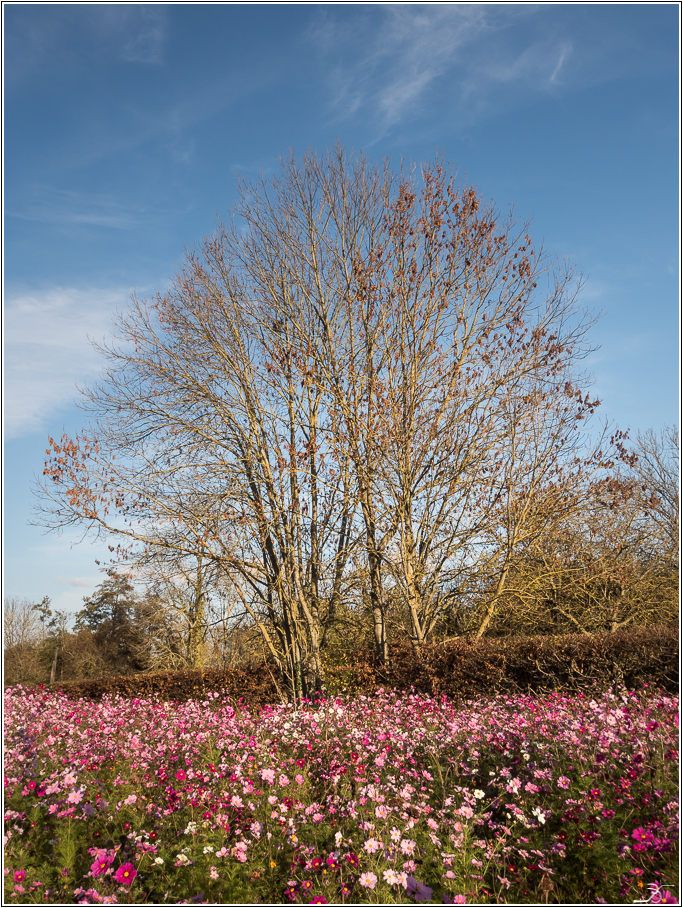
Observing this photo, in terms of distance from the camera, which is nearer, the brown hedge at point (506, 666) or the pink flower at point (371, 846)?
the pink flower at point (371, 846)

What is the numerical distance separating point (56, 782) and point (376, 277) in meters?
7.42

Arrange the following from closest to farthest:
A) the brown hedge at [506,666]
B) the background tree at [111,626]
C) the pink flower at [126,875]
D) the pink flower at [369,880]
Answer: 1. the pink flower at [369,880]
2. the pink flower at [126,875]
3. the brown hedge at [506,666]
4. the background tree at [111,626]

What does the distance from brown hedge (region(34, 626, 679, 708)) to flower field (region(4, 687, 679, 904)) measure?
2.06 metres

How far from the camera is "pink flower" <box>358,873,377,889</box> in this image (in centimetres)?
214

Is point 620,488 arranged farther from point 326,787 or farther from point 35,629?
point 35,629

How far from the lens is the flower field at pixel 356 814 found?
2.44m

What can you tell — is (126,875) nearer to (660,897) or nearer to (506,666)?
(660,897)

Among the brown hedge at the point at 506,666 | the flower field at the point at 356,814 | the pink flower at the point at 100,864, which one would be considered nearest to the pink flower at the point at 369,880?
the flower field at the point at 356,814

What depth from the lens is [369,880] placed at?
216 cm

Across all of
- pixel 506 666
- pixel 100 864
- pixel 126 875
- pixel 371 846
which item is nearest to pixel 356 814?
pixel 371 846

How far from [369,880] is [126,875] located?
1.17m

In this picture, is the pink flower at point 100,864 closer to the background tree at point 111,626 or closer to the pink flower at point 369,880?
the pink flower at point 369,880

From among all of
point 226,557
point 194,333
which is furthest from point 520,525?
point 194,333

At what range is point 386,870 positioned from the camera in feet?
7.70
